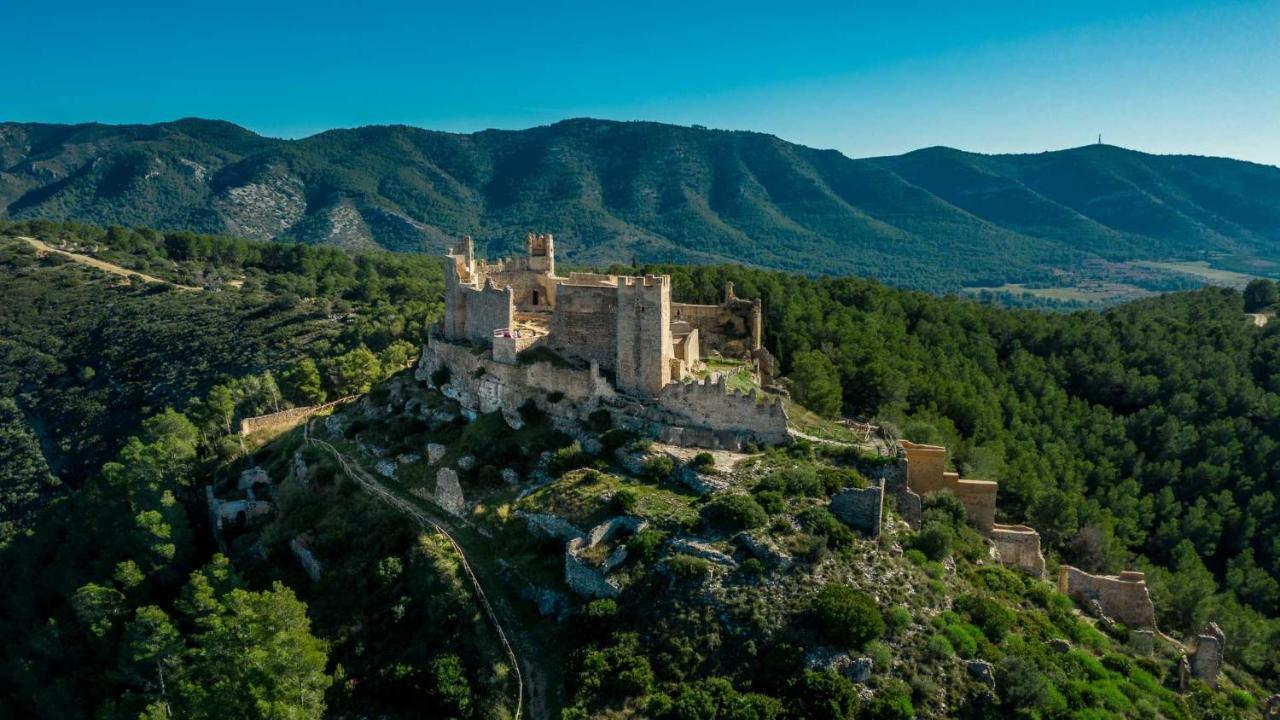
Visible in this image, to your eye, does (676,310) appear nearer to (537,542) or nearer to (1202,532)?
(537,542)

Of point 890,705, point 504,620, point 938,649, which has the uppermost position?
point 938,649

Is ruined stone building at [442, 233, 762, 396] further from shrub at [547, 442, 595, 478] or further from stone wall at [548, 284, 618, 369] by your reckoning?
shrub at [547, 442, 595, 478]

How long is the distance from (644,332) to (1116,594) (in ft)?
81.1

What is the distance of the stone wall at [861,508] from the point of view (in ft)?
107

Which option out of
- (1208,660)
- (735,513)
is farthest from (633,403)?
(1208,660)

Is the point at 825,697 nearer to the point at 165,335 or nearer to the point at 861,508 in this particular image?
the point at 861,508

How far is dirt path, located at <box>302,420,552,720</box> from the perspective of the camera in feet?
92.4

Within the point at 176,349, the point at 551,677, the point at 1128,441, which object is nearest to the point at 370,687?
the point at 551,677

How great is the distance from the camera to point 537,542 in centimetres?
3384

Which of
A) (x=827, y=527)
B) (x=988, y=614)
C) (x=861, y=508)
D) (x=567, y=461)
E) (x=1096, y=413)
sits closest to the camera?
(x=988, y=614)

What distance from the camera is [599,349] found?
41188mm

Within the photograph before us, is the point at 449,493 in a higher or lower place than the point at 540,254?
lower

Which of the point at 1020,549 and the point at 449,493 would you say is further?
the point at 1020,549

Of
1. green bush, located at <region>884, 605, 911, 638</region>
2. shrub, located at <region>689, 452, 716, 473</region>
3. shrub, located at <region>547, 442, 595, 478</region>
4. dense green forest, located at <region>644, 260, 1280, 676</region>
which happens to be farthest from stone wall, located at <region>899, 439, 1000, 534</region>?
shrub, located at <region>547, 442, 595, 478</region>
